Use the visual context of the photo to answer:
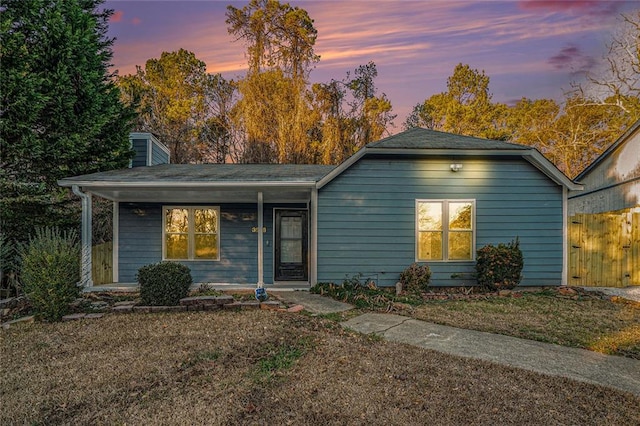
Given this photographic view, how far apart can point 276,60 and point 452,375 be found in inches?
736

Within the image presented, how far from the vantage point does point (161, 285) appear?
5.88 meters

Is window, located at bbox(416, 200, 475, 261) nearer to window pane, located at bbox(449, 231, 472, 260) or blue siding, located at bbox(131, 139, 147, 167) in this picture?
window pane, located at bbox(449, 231, 472, 260)

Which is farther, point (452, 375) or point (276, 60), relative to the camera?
point (276, 60)

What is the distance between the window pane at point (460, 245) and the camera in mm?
8023

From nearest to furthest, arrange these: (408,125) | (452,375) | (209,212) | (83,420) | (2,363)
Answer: (83,420)
(452,375)
(2,363)
(209,212)
(408,125)

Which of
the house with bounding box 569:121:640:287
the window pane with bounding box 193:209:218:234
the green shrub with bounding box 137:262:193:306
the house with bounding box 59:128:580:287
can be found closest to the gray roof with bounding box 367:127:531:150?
the house with bounding box 59:128:580:287

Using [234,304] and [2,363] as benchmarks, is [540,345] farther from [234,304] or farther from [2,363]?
[2,363]

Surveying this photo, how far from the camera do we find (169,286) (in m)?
5.91

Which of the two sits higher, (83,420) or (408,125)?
(408,125)

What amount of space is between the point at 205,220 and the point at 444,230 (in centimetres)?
593

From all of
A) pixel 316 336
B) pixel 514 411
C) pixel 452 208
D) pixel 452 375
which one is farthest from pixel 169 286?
pixel 452 208

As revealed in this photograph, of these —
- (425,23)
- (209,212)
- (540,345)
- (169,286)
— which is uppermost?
(425,23)

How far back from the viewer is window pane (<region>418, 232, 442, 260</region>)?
8.02 meters

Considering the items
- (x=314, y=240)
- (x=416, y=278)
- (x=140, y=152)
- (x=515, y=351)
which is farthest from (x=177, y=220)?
(x=515, y=351)
